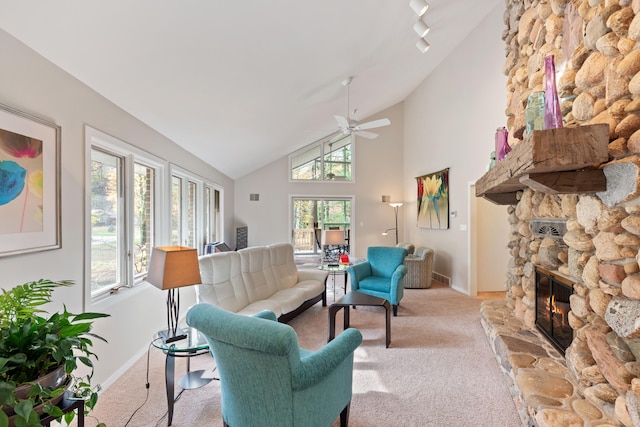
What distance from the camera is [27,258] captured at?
169 centimetres

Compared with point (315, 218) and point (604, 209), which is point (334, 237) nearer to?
point (315, 218)

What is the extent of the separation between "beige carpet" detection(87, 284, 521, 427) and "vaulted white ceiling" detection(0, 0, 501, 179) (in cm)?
222

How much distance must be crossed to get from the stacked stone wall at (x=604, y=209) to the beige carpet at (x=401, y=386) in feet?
2.33

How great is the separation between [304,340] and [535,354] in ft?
6.60

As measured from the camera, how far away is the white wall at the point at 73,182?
162 cm

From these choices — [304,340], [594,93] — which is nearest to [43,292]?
[304,340]

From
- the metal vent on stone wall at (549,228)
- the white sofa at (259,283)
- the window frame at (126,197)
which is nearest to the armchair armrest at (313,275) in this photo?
the white sofa at (259,283)

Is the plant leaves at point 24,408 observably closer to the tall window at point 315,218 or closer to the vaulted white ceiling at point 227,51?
the vaulted white ceiling at point 227,51

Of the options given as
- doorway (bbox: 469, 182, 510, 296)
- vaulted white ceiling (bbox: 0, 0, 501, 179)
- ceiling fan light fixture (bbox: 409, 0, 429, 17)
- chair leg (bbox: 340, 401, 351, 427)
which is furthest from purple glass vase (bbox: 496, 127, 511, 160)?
doorway (bbox: 469, 182, 510, 296)

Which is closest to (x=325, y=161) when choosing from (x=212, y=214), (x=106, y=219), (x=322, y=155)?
(x=322, y=155)

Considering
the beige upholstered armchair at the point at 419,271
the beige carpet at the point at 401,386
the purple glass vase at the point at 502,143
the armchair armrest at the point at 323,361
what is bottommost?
the beige carpet at the point at 401,386

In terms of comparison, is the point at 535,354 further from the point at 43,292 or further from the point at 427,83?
the point at 427,83

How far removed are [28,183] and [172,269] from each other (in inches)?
35.2

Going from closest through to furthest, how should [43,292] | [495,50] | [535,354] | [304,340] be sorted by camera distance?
[43,292]
[535,354]
[304,340]
[495,50]
